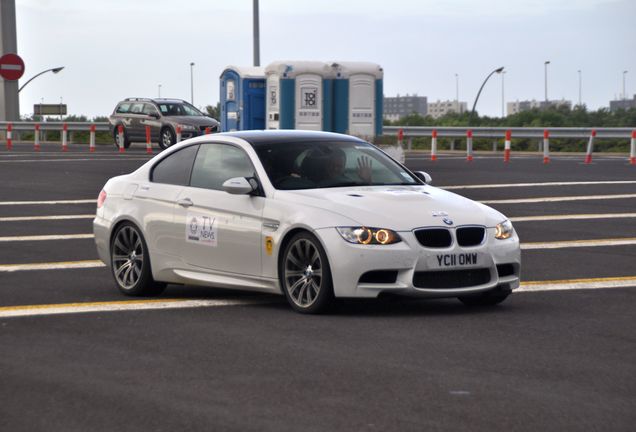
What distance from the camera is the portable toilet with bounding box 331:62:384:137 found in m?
35.8

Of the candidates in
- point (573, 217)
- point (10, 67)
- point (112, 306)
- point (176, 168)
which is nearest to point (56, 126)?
point (10, 67)

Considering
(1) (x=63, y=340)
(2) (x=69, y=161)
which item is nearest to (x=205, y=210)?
(1) (x=63, y=340)

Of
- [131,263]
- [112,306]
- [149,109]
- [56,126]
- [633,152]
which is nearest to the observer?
[112,306]

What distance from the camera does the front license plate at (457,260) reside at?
9.59m

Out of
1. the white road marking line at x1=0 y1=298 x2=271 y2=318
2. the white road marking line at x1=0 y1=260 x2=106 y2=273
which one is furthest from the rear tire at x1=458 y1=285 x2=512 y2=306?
the white road marking line at x1=0 y1=260 x2=106 y2=273

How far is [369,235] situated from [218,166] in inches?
78.2

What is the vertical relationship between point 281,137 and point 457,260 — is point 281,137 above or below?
above

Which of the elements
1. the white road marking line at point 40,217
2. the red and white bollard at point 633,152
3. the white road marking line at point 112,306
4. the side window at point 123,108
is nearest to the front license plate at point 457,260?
the white road marking line at point 112,306

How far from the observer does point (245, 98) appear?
120 ft

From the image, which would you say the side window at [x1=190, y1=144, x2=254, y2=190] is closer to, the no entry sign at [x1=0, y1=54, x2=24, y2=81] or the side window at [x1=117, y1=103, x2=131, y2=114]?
the side window at [x1=117, y1=103, x2=131, y2=114]

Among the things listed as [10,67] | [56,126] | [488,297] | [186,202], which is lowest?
[488,297]

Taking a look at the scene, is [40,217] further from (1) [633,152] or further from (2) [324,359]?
(1) [633,152]

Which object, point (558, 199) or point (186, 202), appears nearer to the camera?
point (186, 202)

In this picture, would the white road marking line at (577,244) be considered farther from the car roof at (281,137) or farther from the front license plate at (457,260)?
the front license plate at (457,260)
